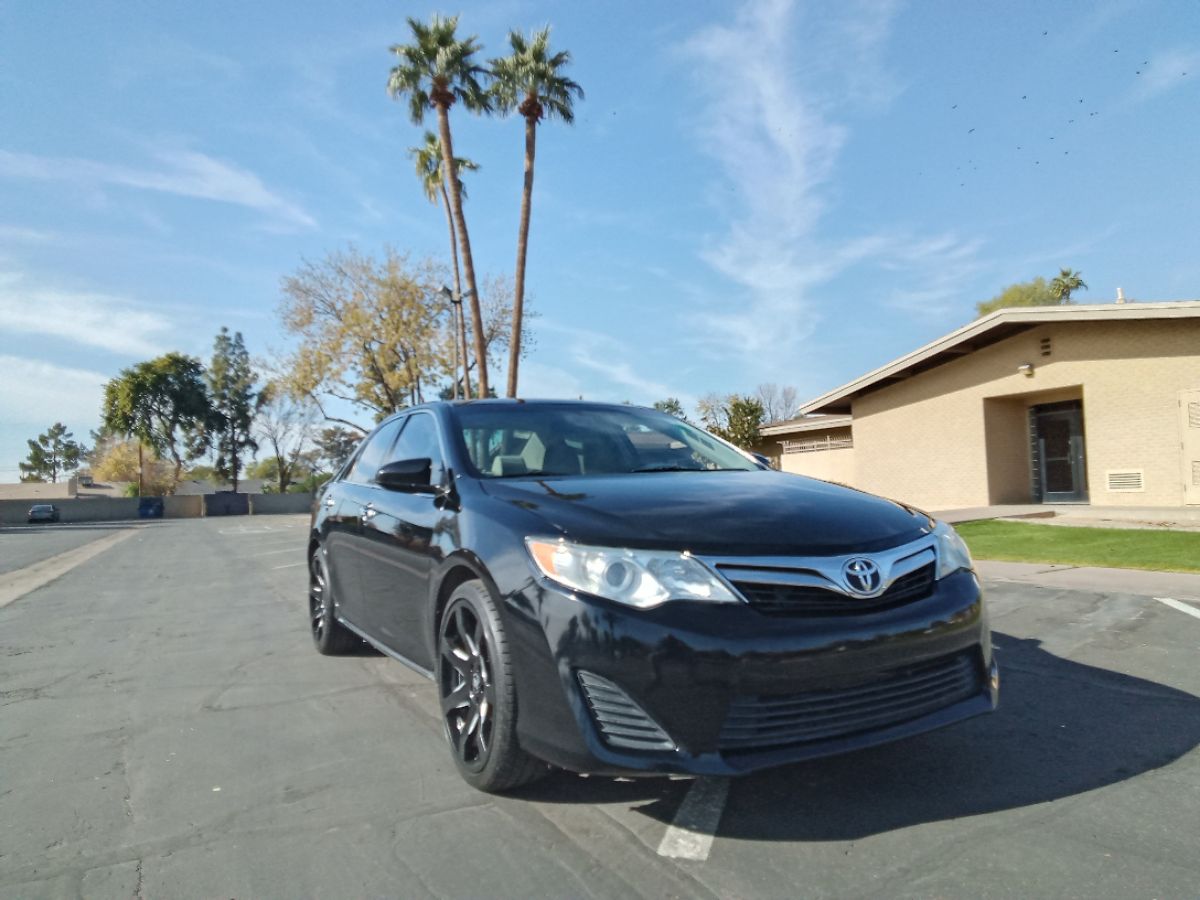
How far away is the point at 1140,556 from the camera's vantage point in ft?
Answer: 31.7

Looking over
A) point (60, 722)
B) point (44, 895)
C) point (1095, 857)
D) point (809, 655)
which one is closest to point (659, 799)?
point (809, 655)

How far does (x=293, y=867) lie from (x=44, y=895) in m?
0.69

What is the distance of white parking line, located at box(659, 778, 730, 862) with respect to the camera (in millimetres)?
2439

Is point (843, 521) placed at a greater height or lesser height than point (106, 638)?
greater

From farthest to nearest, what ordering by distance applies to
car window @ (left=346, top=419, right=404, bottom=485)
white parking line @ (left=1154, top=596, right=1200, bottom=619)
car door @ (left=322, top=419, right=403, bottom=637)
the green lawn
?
the green lawn < white parking line @ (left=1154, top=596, right=1200, bottom=619) < car window @ (left=346, top=419, right=404, bottom=485) < car door @ (left=322, top=419, right=403, bottom=637)

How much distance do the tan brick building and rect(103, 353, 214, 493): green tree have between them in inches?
2395

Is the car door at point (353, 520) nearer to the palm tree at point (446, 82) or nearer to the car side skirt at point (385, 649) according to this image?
the car side skirt at point (385, 649)

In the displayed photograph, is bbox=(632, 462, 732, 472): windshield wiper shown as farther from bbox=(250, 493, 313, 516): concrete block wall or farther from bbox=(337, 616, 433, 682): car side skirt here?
bbox=(250, 493, 313, 516): concrete block wall

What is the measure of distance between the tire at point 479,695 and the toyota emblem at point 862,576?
1132 mm

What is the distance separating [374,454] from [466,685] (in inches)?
90.5

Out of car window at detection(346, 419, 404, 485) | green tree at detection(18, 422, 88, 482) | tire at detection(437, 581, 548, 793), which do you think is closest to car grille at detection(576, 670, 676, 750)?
tire at detection(437, 581, 548, 793)

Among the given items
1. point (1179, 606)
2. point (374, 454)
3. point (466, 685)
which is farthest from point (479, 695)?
point (1179, 606)

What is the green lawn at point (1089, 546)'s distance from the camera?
9.18m

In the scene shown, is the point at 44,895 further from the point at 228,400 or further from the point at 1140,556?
the point at 228,400
